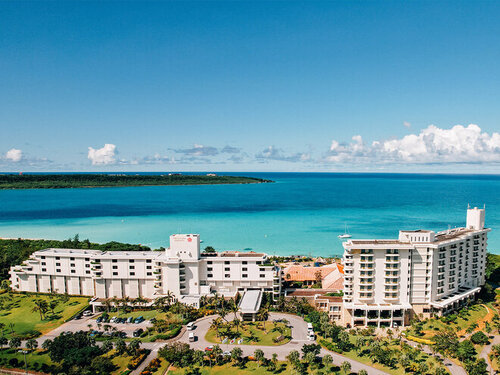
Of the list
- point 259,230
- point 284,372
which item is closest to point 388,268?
point 284,372

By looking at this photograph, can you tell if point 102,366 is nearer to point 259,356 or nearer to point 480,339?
point 259,356

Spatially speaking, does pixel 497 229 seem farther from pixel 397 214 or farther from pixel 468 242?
pixel 468 242

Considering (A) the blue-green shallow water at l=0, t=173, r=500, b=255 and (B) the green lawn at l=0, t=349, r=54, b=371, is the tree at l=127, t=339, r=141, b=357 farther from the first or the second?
(A) the blue-green shallow water at l=0, t=173, r=500, b=255

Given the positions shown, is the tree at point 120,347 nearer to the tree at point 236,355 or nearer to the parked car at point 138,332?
the parked car at point 138,332

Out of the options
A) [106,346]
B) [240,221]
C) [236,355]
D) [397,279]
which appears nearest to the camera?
[236,355]

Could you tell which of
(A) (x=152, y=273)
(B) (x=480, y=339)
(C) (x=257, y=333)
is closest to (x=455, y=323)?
(B) (x=480, y=339)

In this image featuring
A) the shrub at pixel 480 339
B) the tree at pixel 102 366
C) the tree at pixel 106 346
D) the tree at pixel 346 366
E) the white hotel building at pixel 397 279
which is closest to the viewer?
the tree at pixel 346 366

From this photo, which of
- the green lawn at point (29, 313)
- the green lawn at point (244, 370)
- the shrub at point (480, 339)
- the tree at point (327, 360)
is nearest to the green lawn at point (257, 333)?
the green lawn at point (244, 370)

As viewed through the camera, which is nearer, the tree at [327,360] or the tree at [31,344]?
the tree at [327,360]
